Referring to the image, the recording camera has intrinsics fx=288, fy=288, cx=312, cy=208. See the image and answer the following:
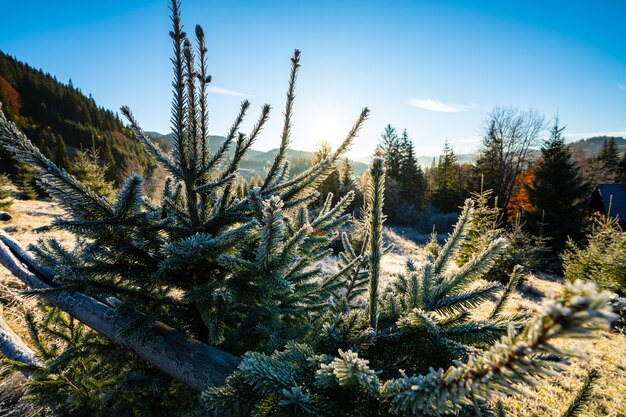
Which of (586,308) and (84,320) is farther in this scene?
(84,320)

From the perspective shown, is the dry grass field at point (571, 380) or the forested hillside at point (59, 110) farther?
the forested hillside at point (59, 110)

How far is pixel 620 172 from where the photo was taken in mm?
33688

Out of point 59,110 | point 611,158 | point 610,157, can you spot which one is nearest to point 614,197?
point 611,158

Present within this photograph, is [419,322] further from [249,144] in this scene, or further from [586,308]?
[249,144]

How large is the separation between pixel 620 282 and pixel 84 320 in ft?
30.2

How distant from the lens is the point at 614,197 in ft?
64.4

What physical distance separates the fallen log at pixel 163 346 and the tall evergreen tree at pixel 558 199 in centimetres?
2022

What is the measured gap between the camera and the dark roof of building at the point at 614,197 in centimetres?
1893

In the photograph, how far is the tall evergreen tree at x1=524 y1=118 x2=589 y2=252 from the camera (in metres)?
16.7

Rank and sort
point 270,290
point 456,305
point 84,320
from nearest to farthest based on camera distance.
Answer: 1. point 456,305
2. point 270,290
3. point 84,320

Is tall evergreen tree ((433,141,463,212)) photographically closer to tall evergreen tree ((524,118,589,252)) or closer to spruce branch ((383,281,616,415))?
tall evergreen tree ((524,118,589,252))

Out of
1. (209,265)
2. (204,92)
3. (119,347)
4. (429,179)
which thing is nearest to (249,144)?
(204,92)

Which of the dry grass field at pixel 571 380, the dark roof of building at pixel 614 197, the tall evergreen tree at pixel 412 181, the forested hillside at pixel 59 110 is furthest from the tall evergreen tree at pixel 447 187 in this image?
the forested hillside at pixel 59 110

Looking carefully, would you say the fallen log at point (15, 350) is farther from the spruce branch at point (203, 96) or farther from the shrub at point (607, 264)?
the shrub at point (607, 264)
